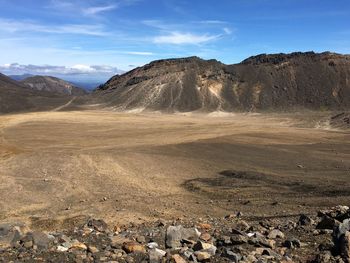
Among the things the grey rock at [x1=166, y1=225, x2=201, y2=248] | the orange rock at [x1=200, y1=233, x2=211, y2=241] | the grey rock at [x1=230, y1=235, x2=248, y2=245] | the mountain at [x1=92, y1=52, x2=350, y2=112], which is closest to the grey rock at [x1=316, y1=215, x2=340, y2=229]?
the grey rock at [x1=230, y1=235, x2=248, y2=245]

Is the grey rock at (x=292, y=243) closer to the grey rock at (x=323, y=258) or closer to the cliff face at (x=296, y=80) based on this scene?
the grey rock at (x=323, y=258)

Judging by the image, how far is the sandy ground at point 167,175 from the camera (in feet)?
68.1

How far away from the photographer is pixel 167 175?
28.9 metres

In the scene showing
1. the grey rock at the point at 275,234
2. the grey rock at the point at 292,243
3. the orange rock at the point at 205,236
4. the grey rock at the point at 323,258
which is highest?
the grey rock at the point at 323,258

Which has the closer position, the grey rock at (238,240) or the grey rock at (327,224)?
the grey rock at (238,240)

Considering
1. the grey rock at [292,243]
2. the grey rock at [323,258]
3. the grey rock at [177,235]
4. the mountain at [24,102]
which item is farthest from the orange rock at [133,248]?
the mountain at [24,102]

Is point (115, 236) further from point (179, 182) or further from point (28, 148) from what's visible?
point (28, 148)

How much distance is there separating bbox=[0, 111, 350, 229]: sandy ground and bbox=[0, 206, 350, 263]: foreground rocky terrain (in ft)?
23.8

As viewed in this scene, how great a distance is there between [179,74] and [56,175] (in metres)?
75.9

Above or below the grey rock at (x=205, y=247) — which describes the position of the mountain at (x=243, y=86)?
above

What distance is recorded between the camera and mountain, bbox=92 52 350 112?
89625mm

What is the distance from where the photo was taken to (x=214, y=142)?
42.2 meters

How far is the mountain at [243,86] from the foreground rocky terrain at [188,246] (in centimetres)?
7671

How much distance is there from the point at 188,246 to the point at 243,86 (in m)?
89.2
